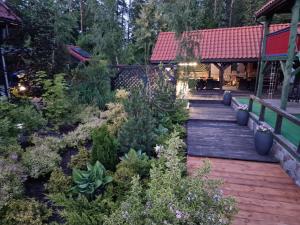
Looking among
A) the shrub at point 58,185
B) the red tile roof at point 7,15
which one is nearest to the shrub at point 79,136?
the shrub at point 58,185

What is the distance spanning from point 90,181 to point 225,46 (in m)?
10.5

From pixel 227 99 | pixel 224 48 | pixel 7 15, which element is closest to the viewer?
pixel 7 15

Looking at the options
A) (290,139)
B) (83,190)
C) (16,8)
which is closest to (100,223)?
(83,190)

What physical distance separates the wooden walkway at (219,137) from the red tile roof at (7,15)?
6603 mm

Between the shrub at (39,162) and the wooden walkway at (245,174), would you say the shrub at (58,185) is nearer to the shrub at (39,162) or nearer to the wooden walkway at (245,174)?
the shrub at (39,162)

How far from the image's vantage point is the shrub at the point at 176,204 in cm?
167

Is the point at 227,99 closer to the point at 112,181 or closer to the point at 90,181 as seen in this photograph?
the point at 112,181

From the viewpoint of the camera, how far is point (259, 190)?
3217 mm

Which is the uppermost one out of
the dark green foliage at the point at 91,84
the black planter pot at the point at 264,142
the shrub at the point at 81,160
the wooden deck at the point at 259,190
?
A: the dark green foliage at the point at 91,84

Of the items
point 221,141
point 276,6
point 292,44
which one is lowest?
point 221,141

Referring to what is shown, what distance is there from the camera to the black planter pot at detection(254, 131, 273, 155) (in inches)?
171

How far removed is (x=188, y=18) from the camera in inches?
273

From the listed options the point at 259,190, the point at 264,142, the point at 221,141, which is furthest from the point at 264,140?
the point at 259,190

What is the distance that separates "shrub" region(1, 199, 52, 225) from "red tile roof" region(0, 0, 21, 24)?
6475 millimetres
